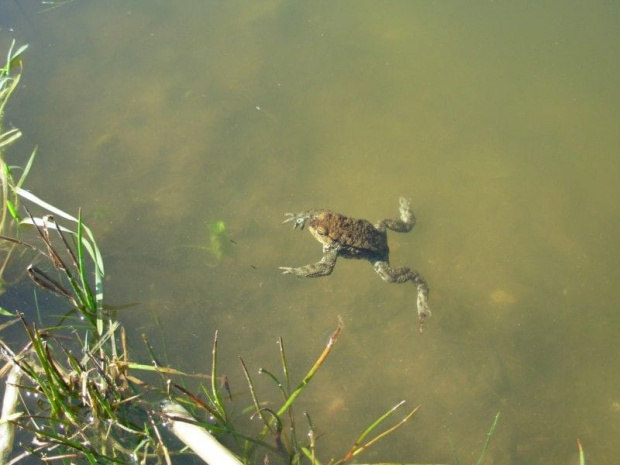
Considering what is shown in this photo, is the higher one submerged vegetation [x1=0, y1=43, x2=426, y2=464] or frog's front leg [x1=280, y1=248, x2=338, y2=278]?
submerged vegetation [x1=0, y1=43, x2=426, y2=464]

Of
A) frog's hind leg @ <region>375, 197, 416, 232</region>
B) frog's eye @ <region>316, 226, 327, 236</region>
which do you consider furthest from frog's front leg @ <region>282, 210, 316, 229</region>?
frog's hind leg @ <region>375, 197, 416, 232</region>

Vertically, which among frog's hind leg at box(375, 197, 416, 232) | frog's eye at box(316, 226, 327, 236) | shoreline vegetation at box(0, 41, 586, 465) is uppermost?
shoreline vegetation at box(0, 41, 586, 465)

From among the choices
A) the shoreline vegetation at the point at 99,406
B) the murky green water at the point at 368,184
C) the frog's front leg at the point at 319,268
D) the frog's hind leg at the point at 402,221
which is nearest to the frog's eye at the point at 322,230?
the frog's front leg at the point at 319,268

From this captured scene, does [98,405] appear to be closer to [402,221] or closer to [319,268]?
[319,268]

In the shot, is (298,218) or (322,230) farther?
(298,218)

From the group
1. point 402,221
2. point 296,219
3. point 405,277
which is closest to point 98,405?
point 296,219

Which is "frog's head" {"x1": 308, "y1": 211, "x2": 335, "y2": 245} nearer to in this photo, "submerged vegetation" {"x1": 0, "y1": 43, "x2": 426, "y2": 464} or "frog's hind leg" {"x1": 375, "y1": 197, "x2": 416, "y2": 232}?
"frog's hind leg" {"x1": 375, "y1": 197, "x2": 416, "y2": 232}

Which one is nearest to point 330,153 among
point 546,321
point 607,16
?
point 546,321
